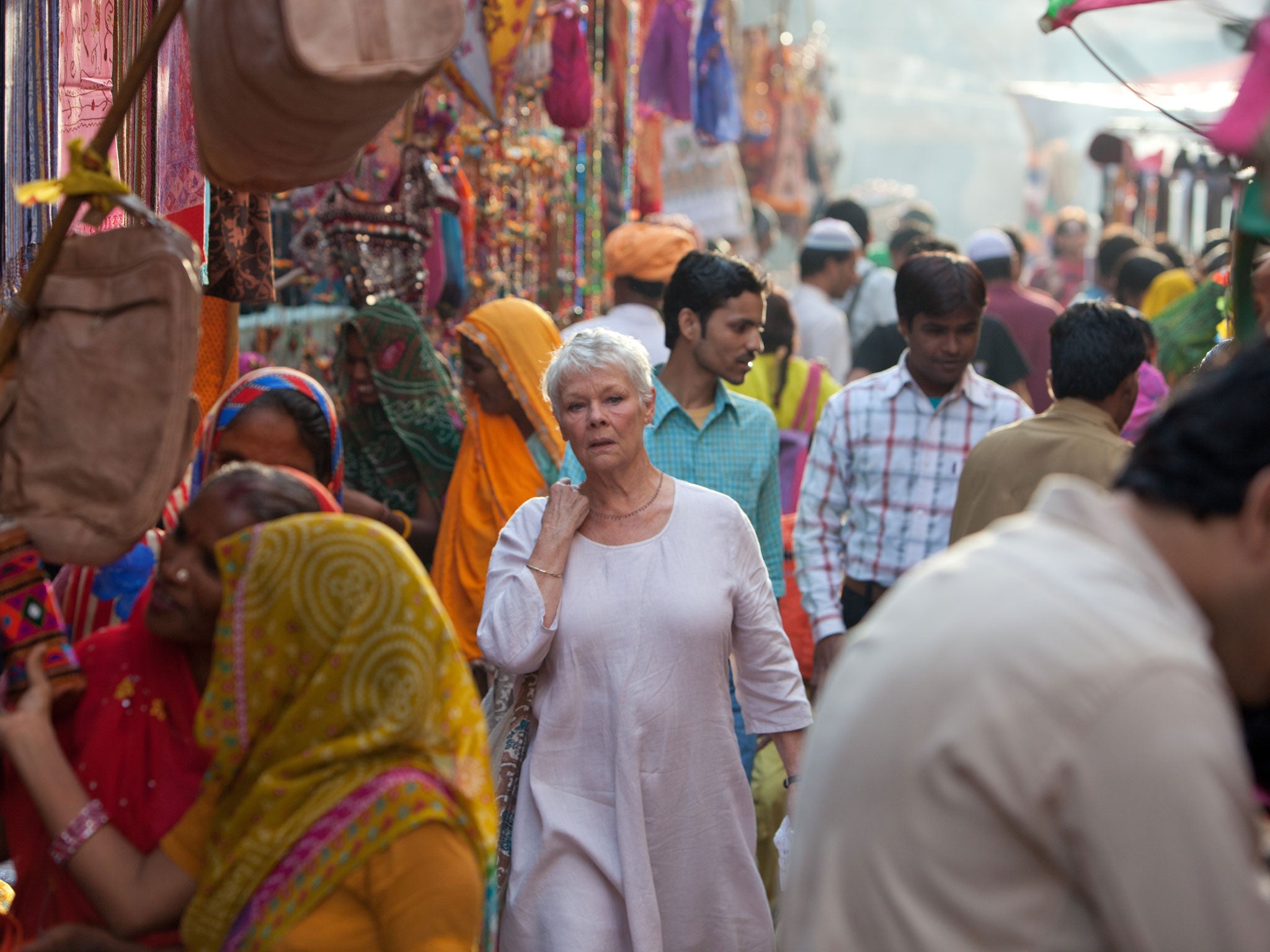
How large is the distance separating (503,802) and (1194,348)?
405 cm

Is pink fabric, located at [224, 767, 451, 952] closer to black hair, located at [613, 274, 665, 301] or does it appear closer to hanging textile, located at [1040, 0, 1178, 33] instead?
hanging textile, located at [1040, 0, 1178, 33]

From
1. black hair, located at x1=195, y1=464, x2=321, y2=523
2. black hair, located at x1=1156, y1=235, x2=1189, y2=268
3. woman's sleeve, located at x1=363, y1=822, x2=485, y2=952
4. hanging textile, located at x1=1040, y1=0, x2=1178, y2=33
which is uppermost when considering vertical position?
hanging textile, located at x1=1040, y1=0, x2=1178, y2=33

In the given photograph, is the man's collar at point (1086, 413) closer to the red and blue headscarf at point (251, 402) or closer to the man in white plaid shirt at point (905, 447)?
the man in white plaid shirt at point (905, 447)

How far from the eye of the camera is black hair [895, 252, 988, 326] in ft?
14.0

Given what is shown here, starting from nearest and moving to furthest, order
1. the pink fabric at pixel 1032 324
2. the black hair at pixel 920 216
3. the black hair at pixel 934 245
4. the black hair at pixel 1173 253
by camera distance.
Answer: the black hair at pixel 934 245 < the pink fabric at pixel 1032 324 < the black hair at pixel 1173 253 < the black hair at pixel 920 216

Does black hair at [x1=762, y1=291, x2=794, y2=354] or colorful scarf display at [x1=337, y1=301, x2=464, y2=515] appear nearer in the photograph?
colorful scarf display at [x1=337, y1=301, x2=464, y2=515]

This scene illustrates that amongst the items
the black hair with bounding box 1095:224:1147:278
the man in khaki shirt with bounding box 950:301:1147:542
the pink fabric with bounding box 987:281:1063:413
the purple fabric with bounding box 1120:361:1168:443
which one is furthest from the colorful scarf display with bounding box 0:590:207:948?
the black hair with bounding box 1095:224:1147:278

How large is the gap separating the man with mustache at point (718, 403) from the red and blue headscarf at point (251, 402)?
1.10 metres

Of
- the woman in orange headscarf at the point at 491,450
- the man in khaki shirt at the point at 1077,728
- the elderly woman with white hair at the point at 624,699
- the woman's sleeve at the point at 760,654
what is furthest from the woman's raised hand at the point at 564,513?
the man in khaki shirt at the point at 1077,728

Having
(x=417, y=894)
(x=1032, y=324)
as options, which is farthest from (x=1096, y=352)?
(x=1032, y=324)

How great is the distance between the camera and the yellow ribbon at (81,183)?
198 cm

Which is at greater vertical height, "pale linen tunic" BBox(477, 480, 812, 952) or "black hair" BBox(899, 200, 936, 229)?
"black hair" BBox(899, 200, 936, 229)

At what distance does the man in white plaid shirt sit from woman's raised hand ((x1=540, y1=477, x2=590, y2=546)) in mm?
1323

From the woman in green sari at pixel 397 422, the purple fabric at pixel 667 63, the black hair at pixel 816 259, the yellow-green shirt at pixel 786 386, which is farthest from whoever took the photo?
the purple fabric at pixel 667 63
